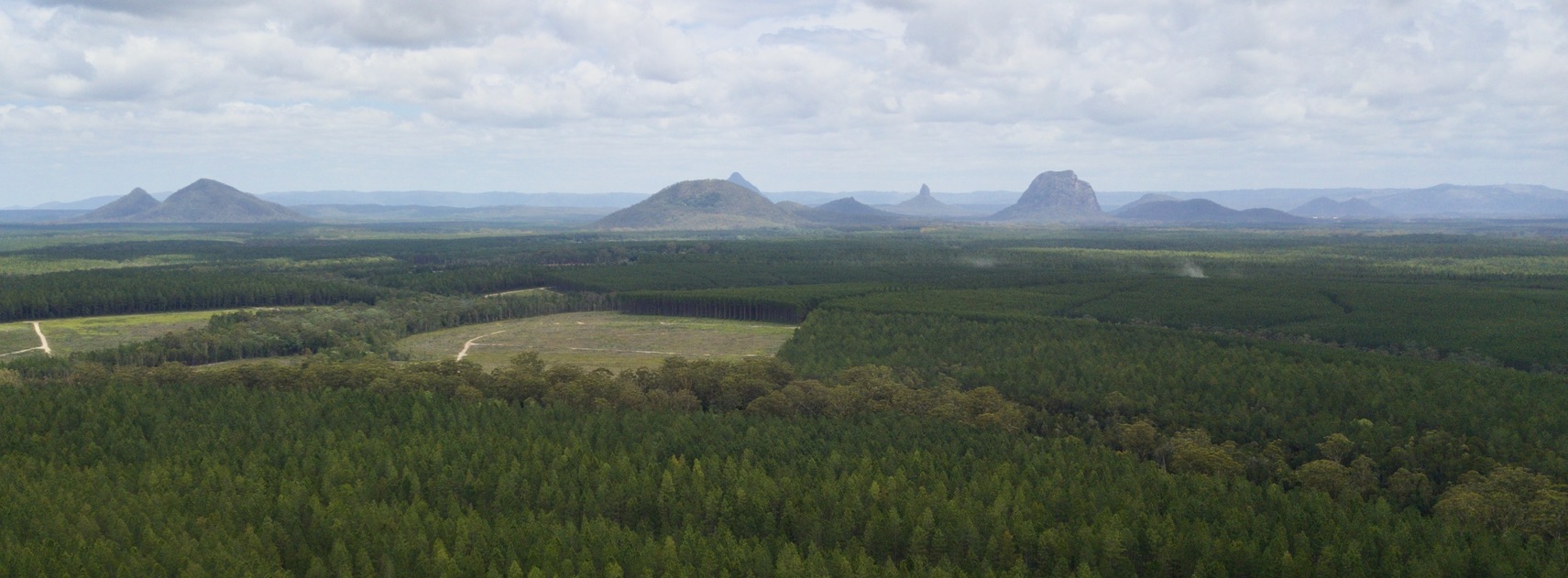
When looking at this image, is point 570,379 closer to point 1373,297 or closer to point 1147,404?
point 1147,404

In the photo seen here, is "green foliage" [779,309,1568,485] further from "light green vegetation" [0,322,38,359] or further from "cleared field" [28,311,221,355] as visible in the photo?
"light green vegetation" [0,322,38,359]

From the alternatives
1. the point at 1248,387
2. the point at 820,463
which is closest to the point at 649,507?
the point at 820,463

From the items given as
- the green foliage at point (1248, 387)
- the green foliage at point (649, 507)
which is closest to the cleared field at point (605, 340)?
the green foliage at point (1248, 387)

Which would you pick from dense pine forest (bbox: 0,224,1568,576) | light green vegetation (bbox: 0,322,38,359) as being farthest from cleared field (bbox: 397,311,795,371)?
light green vegetation (bbox: 0,322,38,359)

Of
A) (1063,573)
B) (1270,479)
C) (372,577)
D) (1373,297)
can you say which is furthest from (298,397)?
(1373,297)

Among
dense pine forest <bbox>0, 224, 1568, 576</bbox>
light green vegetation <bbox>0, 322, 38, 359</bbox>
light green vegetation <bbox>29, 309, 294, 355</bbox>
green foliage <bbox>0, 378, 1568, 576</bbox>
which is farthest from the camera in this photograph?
light green vegetation <bbox>29, 309, 294, 355</bbox>

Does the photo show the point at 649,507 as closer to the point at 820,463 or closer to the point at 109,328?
the point at 820,463
